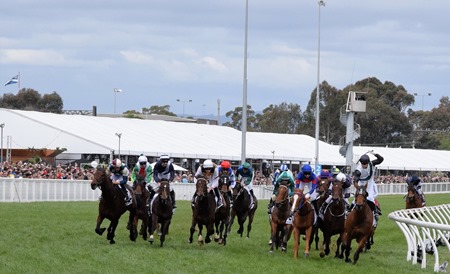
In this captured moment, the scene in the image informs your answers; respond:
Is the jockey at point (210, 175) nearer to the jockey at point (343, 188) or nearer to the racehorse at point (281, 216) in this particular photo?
the racehorse at point (281, 216)

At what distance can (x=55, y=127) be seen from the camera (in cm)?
5216

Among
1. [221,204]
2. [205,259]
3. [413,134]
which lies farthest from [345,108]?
[413,134]

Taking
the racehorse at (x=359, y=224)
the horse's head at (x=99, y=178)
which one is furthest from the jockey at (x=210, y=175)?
the racehorse at (x=359, y=224)

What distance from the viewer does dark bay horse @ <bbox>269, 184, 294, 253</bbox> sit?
19.2 m

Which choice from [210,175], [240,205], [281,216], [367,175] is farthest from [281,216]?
[240,205]

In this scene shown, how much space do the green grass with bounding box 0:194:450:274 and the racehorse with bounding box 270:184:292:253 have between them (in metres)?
0.35

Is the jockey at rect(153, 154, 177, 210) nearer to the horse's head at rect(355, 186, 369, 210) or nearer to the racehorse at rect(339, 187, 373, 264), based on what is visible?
the racehorse at rect(339, 187, 373, 264)

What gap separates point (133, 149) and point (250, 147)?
13935mm

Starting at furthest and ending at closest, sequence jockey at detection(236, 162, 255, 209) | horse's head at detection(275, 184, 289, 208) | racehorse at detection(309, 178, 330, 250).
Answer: jockey at detection(236, 162, 255, 209)
racehorse at detection(309, 178, 330, 250)
horse's head at detection(275, 184, 289, 208)

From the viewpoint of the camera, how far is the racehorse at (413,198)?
86.3ft

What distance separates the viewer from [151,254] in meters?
17.6

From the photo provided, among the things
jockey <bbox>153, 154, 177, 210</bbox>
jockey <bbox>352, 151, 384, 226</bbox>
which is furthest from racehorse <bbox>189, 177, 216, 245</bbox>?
jockey <bbox>352, 151, 384, 226</bbox>

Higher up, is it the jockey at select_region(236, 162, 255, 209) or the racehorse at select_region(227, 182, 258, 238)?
the jockey at select_region(236, 162, 255, 209)

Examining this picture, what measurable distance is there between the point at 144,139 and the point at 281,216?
118 feet
